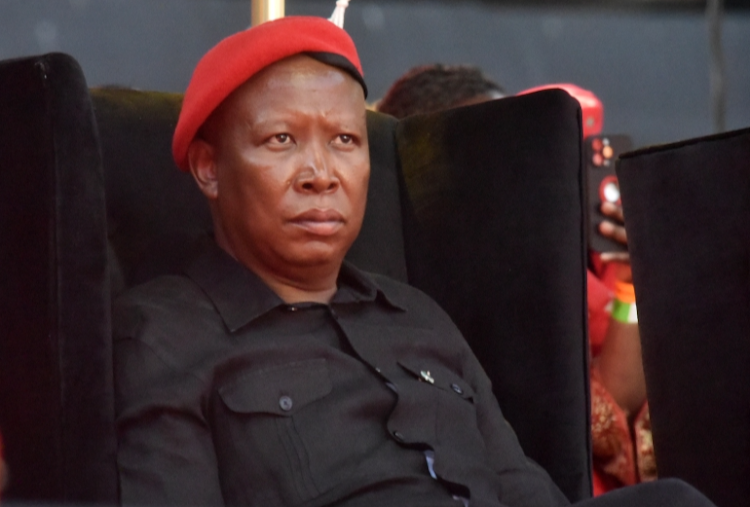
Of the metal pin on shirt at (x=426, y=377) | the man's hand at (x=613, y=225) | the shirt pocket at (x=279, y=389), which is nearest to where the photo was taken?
the shirt pocket at (x=279, y=389)

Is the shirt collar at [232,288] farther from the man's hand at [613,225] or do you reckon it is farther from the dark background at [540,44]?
the dark background at [540,44]

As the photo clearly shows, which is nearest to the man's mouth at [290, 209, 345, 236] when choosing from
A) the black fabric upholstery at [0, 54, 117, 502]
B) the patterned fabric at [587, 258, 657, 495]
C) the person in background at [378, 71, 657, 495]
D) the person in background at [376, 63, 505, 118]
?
the black fabric upholstery at [0, 54, 117, 502]

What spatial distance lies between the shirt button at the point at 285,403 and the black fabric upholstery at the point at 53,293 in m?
0.16

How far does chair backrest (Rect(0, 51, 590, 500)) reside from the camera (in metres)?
1.13

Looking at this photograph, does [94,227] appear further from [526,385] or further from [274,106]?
[526,385]

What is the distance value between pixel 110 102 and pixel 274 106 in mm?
258

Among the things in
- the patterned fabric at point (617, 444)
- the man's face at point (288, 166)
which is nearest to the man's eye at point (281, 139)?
the man's face at point (288, 166)

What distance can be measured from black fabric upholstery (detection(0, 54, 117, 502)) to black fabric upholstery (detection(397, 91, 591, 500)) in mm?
538

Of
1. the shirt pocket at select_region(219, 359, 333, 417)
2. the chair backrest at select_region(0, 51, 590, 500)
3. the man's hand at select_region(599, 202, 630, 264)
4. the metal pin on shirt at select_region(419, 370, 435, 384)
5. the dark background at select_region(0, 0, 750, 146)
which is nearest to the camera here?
the shirt pocket at select_region(219, 359, 333, 417)

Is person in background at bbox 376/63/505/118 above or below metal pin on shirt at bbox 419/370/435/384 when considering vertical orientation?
above

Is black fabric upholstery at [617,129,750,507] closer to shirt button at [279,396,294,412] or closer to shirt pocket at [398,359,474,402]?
shirt pocket at [398,359,474,402]

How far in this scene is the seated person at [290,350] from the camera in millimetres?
881

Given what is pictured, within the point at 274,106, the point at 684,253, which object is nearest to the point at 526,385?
the point at 684,253

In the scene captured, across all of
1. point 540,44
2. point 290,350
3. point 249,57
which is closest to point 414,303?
point 290,350
